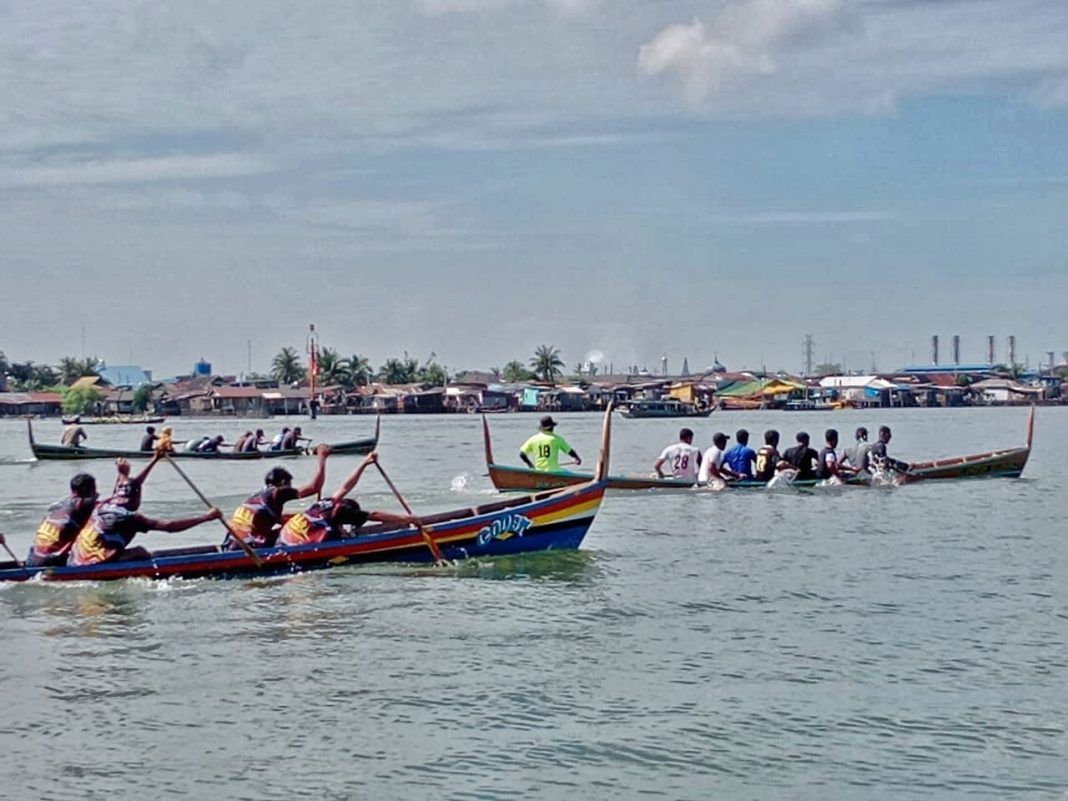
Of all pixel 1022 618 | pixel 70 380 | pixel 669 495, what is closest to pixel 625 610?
pixel 1022 618

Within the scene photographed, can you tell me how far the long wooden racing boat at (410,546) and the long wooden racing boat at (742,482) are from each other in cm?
659

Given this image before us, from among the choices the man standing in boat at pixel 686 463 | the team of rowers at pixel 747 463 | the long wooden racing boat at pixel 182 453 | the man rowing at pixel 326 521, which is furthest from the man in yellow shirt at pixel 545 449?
the long wooden racing boat at pixel 182 453

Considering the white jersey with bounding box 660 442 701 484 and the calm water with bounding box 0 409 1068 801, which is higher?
the white jersey with bounding box 660 442 701 484

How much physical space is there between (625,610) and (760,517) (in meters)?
9.61

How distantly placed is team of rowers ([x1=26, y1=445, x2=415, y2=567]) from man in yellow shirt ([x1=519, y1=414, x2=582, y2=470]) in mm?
7566

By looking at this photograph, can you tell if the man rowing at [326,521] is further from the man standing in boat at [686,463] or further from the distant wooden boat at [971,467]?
the distant wooden boat at [971,467]

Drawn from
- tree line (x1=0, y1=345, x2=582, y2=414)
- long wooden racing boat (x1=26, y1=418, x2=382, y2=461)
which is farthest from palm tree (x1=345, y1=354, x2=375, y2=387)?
long wooden racing boat (x1=26, y1=418, x2=382, y2=461)

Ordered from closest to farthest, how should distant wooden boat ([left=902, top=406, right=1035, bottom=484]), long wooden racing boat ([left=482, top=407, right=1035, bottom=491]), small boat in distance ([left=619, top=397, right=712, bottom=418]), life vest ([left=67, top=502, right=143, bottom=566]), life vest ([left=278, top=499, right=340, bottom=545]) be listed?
life vest ([left=67, top=502, right=143, bottom=566])
life vest ([left=278, top=499, right=340, bottom=545])
long wooden racing boat ([left=482, top=407, right=1035, bottom=491])
distant wooden boat ([left=902, top=406, right=1035, bottom=484])
small boat in distance ([left=619, top=397, right=712, bottom=418])

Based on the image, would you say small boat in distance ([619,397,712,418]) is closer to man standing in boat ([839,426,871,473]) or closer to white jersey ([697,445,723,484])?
man standing in boat ([839,426,871,473])

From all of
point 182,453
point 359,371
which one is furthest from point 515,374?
point 182,453

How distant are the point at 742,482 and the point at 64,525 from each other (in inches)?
556

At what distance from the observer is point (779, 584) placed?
17266 millimetres

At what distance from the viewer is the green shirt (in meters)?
24.9

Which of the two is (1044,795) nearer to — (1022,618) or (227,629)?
(1022,618)
